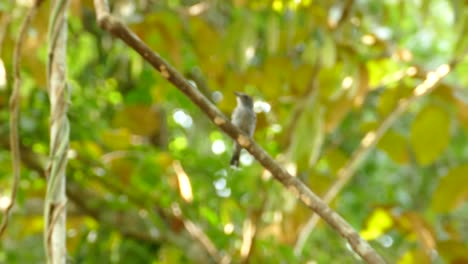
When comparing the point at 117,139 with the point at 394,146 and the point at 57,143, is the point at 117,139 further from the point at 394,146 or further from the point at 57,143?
the point at 57,143

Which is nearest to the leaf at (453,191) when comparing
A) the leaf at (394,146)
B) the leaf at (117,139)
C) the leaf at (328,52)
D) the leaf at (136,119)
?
the leaf at (394,146)

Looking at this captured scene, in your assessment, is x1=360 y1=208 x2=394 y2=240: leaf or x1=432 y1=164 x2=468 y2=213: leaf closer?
x1=432 y1=164 x2=468 y2=213: leaf

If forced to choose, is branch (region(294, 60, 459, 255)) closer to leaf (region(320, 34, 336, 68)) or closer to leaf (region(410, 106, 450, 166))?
leaf (region(410, 106, 450, 166))

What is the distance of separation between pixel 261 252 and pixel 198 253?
0.90 ft

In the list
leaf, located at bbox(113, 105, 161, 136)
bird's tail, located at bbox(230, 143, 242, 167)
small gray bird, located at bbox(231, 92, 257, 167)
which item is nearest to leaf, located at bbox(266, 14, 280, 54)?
small gray bird, located at bbox(231, 92, 257, 167)

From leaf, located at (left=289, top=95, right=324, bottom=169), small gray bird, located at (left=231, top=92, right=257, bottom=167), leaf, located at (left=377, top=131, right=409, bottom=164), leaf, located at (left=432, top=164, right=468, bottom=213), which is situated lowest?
small gray bird, located at (left=231, top=92, right=257, bottom=167)

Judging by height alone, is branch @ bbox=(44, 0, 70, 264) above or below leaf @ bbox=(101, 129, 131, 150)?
below

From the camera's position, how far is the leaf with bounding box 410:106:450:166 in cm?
214

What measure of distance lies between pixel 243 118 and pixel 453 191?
60 cm

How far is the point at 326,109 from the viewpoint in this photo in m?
2.34

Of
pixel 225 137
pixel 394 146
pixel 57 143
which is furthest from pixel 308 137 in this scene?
pixel 57 143

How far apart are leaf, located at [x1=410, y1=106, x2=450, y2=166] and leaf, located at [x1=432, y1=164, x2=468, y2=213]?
0.25 ft

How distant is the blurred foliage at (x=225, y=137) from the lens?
84.7 inches

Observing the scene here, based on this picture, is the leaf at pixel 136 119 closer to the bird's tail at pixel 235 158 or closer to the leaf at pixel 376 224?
the bird's tail at pixel 235 158
